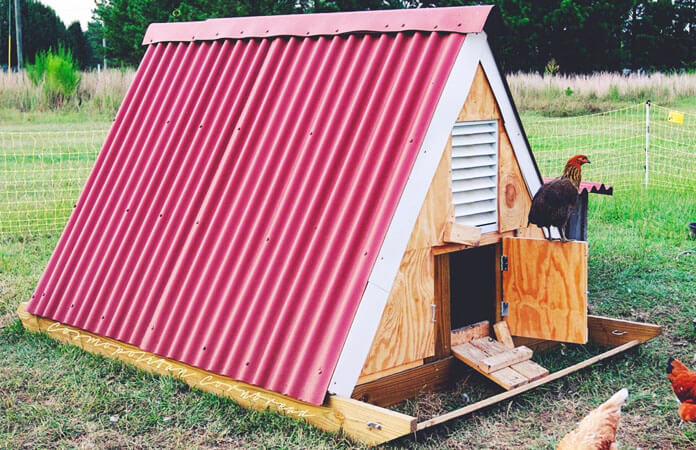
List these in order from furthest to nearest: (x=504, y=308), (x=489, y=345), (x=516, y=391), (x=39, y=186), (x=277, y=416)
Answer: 1. (x=39, y=186)
2. (x=504, y=308)
3. (x=489, y=345)
4. (x=516, y=391)
5. (x=277, y=416)

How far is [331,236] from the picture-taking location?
18.0ft

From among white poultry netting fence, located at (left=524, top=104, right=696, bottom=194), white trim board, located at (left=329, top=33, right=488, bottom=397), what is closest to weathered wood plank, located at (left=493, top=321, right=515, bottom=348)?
white trim board, located at (left=329, top=33, right=488, bottom=397)

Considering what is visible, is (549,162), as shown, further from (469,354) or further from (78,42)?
(78,42)

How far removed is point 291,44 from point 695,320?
4.09 m

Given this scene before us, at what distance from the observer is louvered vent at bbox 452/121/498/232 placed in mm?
6016

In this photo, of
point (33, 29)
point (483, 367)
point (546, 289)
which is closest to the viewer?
point (483, 367)

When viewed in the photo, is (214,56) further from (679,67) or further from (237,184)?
(679,67)

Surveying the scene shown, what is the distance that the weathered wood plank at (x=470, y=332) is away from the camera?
6266 mm

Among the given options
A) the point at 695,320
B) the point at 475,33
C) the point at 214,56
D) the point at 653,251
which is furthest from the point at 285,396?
the point at 653,251

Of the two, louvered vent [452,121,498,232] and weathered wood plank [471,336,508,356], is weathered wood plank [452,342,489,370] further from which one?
louvered vent [452,121,498,232]

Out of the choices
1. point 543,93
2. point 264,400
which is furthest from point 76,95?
point 264,400

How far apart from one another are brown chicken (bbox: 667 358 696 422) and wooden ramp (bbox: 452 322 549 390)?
0.83 metres

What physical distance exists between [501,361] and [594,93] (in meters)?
19.6

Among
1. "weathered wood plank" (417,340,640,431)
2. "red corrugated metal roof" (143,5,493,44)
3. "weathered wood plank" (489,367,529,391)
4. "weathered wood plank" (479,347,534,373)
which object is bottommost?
"weathered wood plank" (417,340,640,431)
